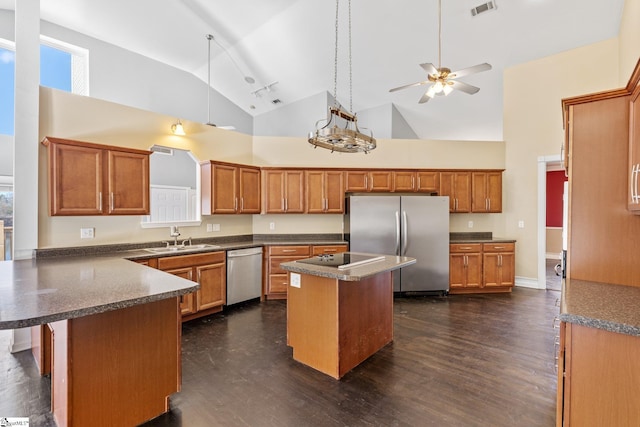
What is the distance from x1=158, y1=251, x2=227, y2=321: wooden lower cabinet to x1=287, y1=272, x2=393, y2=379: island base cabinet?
1522 mm

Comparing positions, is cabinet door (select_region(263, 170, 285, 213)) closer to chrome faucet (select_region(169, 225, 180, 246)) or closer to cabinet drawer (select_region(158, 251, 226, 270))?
cabinet drawer (select_region(158, 251, 226, 270))

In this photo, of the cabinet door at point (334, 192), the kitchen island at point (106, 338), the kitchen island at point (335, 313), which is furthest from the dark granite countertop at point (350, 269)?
the cabinet door at point (334, 192)

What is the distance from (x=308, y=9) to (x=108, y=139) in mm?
3422

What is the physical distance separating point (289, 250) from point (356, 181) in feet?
5.27

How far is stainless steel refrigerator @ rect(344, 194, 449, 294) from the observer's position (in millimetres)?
4742

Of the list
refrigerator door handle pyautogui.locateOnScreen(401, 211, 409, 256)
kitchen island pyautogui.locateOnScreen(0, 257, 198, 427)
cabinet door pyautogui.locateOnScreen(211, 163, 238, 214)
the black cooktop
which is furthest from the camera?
refrigerator door handle pyautogui.locateOnScreen(401, 211, 409, 256)

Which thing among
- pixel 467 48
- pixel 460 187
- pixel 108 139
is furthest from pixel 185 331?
pixel 467 48

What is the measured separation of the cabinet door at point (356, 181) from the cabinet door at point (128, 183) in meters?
2.91

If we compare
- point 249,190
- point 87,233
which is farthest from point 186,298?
point 249,190

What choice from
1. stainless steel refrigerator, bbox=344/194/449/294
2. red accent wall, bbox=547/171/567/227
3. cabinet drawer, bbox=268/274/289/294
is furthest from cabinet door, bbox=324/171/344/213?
red accent wall, bbox=547/171/567/227

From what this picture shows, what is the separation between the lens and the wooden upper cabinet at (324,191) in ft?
16.1

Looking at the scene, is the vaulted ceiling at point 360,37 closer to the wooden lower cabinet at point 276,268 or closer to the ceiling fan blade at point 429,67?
the ceiling fan blade at point 429,67

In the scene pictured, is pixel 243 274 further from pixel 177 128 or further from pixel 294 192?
pixel 177 128

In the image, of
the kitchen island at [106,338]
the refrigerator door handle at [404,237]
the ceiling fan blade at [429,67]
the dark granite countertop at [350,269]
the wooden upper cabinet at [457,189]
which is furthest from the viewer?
the wooden upper cabinet at [457,189]
